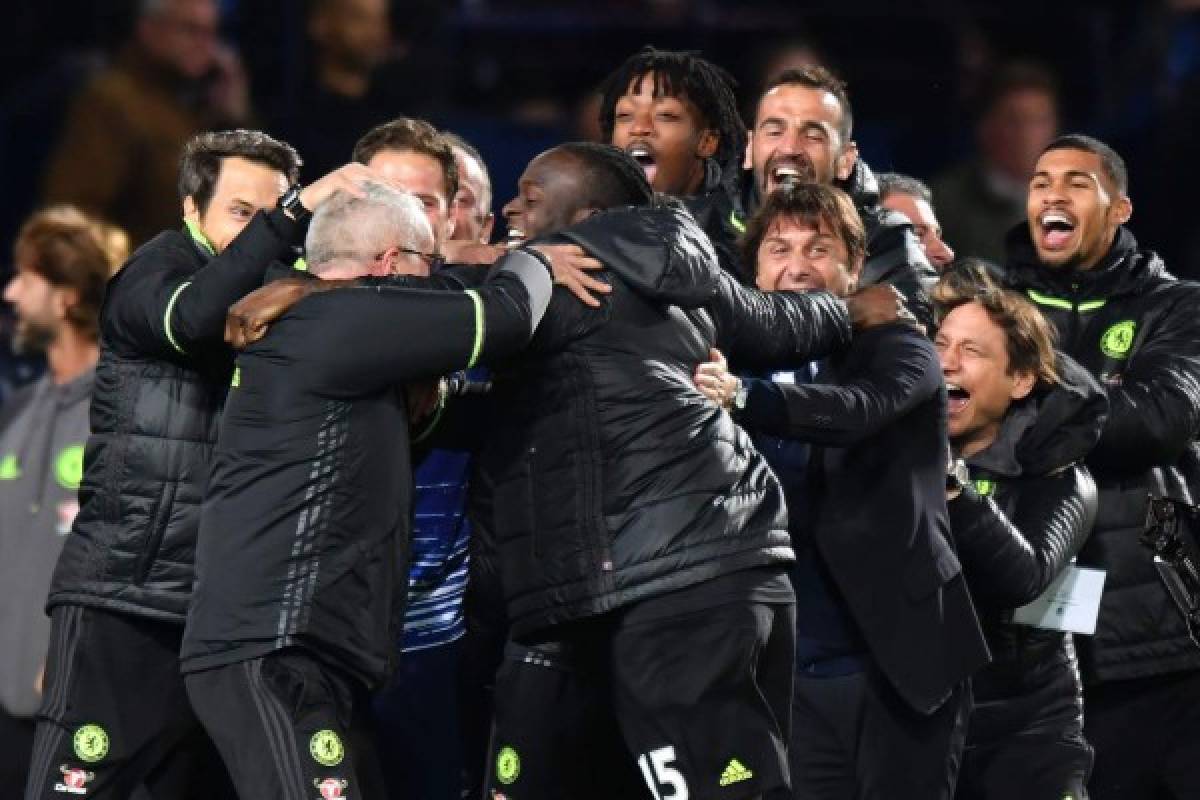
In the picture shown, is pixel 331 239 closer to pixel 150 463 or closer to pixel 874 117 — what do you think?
pixel 150 463

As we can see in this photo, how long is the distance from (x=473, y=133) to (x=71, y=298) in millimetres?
2649

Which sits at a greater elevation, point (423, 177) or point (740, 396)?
point (423, 177)

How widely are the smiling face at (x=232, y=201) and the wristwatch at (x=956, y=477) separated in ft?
4.89

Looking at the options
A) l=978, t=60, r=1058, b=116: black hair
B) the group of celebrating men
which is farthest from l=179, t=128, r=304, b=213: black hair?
l=978, t=60, r=1058, b=116: black hair

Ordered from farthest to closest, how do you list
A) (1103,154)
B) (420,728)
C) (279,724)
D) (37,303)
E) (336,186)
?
1. (37,303)
2. (1103,154)
3. (420,728)
4. (336,186)
5. (279,724)

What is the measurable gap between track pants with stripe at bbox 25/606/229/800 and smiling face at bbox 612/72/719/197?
5.64ft

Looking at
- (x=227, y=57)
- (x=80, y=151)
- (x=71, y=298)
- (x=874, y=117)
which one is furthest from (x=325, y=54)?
(x=71, y=298)

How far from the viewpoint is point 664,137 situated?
5812mm

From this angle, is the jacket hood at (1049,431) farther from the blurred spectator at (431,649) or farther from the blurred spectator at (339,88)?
the blurred spectator at (339,88)

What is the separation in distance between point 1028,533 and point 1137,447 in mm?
508

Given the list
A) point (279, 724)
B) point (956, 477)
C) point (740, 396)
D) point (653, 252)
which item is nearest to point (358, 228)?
point (653, 252)

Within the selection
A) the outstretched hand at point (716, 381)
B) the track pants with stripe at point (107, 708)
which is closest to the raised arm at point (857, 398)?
the outstretched hand at point (716, 381)

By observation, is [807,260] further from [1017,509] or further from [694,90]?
[694,90]

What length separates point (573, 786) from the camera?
4.70m
